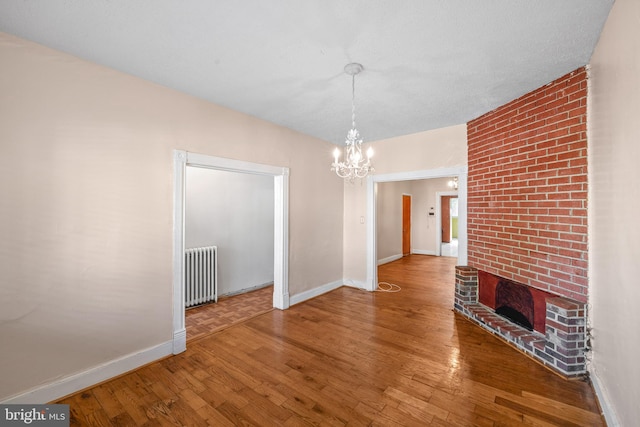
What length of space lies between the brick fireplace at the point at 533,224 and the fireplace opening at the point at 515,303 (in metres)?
0.01

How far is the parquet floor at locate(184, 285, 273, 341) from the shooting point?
3.09 m

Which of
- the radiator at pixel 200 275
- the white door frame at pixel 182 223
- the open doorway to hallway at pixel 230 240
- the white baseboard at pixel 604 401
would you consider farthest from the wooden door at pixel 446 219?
the radiator at pixel 200 275

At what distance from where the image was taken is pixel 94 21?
163cm

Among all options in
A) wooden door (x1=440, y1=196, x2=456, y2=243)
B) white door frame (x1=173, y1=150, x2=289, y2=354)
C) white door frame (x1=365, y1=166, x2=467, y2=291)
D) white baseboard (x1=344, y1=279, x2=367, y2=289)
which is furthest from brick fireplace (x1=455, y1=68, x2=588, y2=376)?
wooden door (x1=440, y1=196, x2=456, y2=243)

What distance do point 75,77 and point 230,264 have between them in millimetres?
3065

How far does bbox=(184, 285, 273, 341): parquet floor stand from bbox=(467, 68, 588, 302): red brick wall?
3108 mm

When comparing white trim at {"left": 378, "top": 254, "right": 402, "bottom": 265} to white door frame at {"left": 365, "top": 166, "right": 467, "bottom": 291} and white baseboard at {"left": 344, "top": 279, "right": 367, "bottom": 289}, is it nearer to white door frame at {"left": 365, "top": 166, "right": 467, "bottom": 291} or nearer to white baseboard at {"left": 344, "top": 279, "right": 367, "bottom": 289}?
white baseboard at {"left": 344, "top": 279, "right": 367, "bottom": 289}

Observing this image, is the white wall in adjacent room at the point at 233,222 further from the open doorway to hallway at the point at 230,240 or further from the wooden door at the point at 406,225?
the wooden door at the point at 406,225

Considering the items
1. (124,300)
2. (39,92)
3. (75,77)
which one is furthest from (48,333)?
(75,77)

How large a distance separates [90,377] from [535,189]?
437 cm

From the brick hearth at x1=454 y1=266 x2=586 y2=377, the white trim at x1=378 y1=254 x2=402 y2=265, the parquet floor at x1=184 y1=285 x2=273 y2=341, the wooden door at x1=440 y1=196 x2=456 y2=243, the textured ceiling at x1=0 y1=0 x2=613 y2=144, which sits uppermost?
the textured ceiling at x1=0 y1=0 x2=613 y2=144

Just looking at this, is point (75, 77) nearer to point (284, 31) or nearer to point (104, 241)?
point (104, 241)

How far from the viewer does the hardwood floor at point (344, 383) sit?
175cm

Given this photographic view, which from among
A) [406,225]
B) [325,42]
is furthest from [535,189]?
[406,225]
